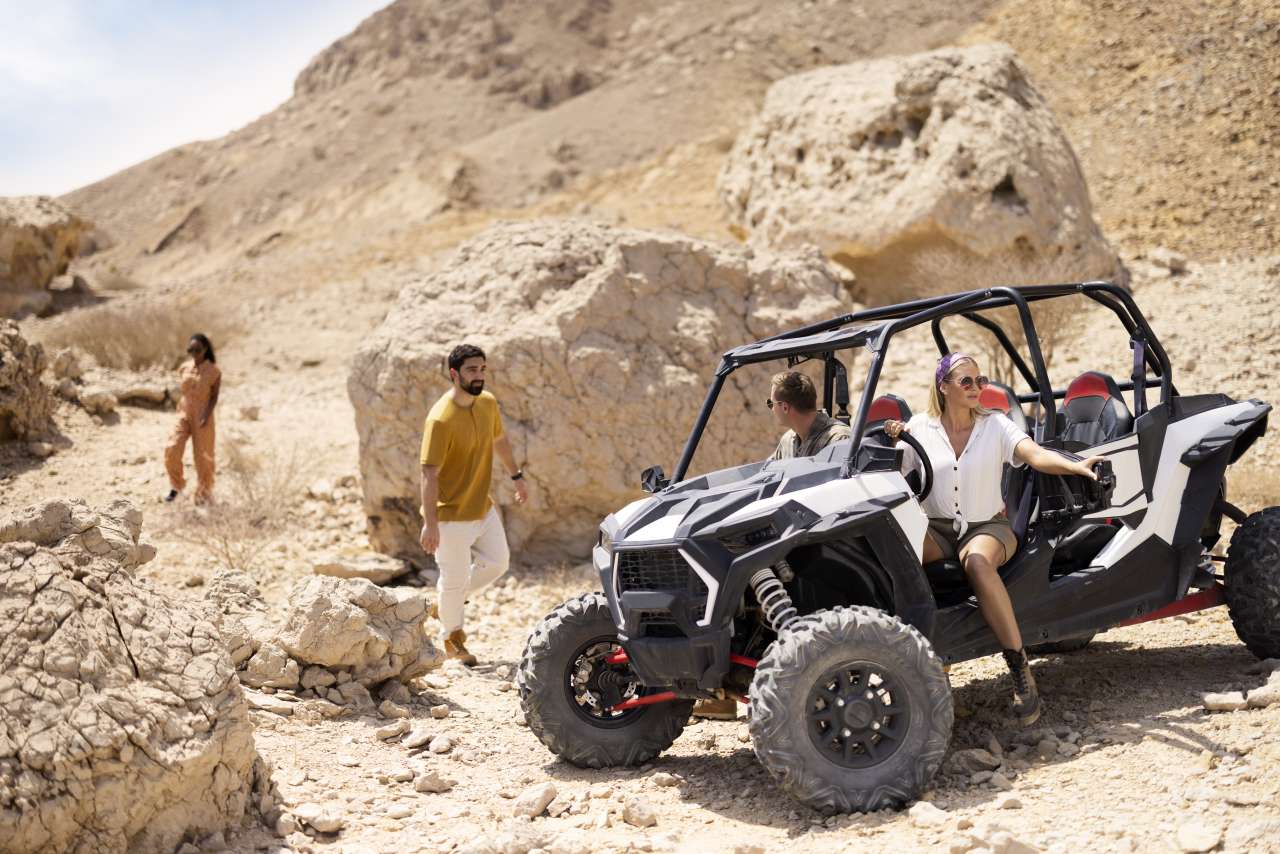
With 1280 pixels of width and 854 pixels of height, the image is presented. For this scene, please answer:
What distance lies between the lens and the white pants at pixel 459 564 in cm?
683

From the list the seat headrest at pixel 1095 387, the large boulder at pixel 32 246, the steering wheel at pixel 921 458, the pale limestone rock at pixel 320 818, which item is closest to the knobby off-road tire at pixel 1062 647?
the seat headrest at pixel 1095 387

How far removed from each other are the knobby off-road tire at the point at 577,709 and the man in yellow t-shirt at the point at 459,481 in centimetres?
189

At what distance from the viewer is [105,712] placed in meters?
3.93

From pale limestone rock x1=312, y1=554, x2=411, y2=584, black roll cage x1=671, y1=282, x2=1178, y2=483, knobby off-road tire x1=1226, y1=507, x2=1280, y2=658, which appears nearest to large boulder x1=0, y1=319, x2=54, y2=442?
pale limestone rock x1=312, y1=554, x2=411, y2=584

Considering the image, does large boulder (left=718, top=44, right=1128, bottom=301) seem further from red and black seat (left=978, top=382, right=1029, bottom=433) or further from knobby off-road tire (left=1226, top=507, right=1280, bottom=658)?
red and black seat (left=978, top=382, right=1029, bottom=433)

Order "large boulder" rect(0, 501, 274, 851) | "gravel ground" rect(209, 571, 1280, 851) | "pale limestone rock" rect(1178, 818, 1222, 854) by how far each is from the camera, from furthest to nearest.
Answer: "gravel ground" rect(209, 571, 1280, 851) → "large boulder" rect(0, 501, 274, 851) → "pale limestone rock" rect(1178, 818, 1222, 854)

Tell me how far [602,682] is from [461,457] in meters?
2.21

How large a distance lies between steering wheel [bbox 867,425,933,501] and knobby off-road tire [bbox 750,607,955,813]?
0.84 m

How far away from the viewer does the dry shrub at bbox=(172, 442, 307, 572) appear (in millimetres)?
9234

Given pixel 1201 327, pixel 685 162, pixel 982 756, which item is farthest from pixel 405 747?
pixel 685 162

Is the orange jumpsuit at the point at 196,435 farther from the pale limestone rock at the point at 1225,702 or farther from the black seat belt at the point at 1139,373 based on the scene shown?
the pale limestone rock at the point at 1225,702

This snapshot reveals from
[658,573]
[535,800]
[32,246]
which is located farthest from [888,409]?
[32,246]

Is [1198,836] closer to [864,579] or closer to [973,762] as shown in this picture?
[973,762]

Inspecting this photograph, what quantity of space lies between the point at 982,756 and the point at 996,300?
1985 millimetres
